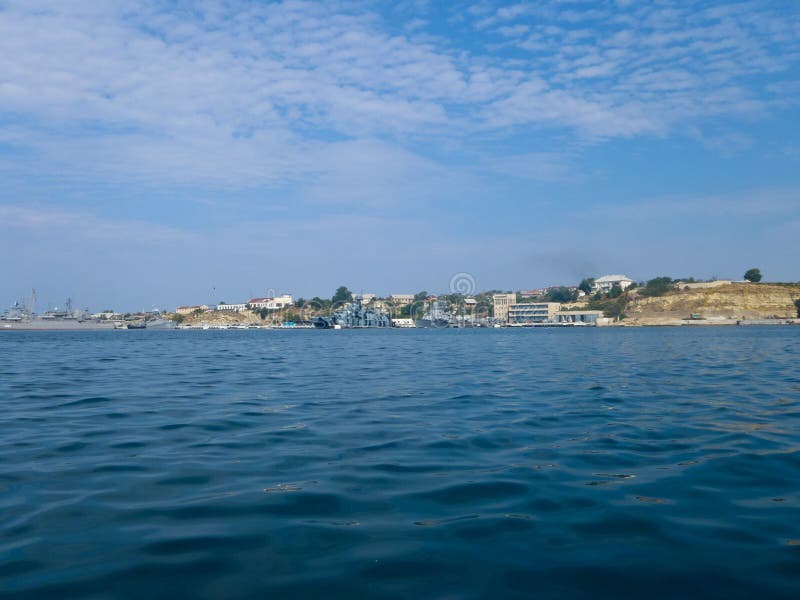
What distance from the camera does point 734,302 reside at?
604 feet

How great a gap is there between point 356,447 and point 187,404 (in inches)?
309

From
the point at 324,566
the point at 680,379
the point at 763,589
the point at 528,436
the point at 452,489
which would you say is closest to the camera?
the point at 763,589

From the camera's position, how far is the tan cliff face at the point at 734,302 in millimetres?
178875

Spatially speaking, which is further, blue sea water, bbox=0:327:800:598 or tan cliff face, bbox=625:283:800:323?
tan cliff face, bbox=625:283:800:323

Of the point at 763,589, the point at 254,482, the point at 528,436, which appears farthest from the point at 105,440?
the point at 763,589

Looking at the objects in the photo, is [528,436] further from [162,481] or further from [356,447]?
[162,481]

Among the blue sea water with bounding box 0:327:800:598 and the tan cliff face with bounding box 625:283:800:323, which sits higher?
the tan cliff face with bounding box 625:283:800:323

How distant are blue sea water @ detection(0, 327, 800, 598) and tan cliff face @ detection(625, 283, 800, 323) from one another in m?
186

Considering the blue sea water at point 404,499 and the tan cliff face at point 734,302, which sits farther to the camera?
the tan cliff face at point 734,302

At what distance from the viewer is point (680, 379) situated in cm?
2272

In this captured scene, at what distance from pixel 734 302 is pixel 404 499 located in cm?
20271

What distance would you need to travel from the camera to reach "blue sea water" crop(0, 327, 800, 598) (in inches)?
222

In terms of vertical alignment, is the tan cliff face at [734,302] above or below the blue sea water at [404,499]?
above

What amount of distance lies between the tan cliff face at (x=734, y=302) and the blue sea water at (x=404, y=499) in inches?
7325
